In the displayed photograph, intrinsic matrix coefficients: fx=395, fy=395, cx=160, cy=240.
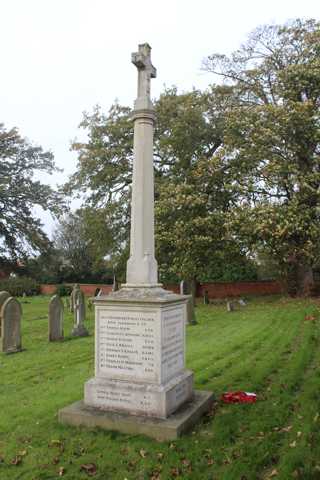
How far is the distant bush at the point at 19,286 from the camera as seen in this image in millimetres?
34625

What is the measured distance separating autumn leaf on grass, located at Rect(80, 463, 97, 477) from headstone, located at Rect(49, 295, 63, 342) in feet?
27.5

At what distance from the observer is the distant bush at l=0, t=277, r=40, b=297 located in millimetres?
34625

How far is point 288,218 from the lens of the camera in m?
16.5

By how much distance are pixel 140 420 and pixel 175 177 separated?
18645 millimetres

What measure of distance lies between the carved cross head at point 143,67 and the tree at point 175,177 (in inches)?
472

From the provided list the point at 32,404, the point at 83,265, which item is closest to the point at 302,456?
the point at 32,404

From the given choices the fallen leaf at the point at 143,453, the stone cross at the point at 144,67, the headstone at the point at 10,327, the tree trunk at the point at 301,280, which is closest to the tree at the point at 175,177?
the tree trunk at the point at 301,280

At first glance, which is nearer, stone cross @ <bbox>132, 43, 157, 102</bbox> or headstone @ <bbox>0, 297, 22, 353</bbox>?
stone cross @ <bbox>132, 43, 157, 102</bbox>

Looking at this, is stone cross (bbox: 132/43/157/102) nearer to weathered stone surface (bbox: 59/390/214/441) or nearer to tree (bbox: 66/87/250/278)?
weathered stone surface (bbox: 59/390/214/441)

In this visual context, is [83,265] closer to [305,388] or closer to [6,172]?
[6,172]

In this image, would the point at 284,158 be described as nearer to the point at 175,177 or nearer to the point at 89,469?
the point at 175,177

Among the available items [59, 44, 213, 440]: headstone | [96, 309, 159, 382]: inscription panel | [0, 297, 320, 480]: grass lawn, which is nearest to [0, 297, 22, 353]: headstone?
[0, 297, 320, 480]: grass lawn

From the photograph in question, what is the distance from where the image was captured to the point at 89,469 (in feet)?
13.2

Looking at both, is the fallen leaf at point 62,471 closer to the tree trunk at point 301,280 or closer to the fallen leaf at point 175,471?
the fallen leaf at point 175,471
